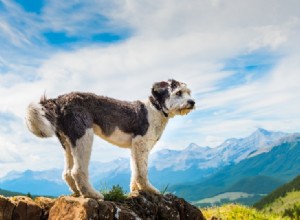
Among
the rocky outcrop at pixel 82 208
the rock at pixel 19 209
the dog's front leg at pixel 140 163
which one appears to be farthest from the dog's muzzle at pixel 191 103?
the rock at pixel 19 209

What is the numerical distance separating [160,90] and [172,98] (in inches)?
17.2

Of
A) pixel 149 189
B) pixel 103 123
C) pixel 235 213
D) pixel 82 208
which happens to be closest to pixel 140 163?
pixel 149 189

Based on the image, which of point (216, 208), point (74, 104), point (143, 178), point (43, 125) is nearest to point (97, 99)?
point (74, 104)

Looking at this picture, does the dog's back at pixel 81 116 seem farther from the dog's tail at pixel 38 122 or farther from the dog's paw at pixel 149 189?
the dog's paw at pixel 149 189

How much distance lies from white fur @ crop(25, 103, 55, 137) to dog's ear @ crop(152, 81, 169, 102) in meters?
3.16

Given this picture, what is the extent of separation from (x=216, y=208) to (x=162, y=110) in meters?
7.51

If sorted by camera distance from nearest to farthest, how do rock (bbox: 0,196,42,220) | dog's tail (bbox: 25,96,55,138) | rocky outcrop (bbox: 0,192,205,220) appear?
rocky outcrop (bbox: 0,192,205,220)
rock (bbox: 0,196,42,220)
dog's tail (bbox: 25,96,55,138)

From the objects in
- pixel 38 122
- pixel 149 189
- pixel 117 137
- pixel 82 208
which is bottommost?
pixel 82 208

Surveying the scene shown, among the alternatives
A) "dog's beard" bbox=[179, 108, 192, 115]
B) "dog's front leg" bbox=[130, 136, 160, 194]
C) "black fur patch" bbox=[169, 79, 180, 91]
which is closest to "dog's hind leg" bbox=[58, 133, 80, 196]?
"dog's front leg" bbox=[130, 136, 160, 194]

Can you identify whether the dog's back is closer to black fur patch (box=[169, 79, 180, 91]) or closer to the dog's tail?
the dog's tail

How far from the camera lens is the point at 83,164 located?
32.1 ft

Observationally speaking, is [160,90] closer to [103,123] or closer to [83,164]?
[103,123]

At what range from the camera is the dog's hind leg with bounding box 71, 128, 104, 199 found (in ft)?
32.0

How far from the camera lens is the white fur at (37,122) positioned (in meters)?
9.64
